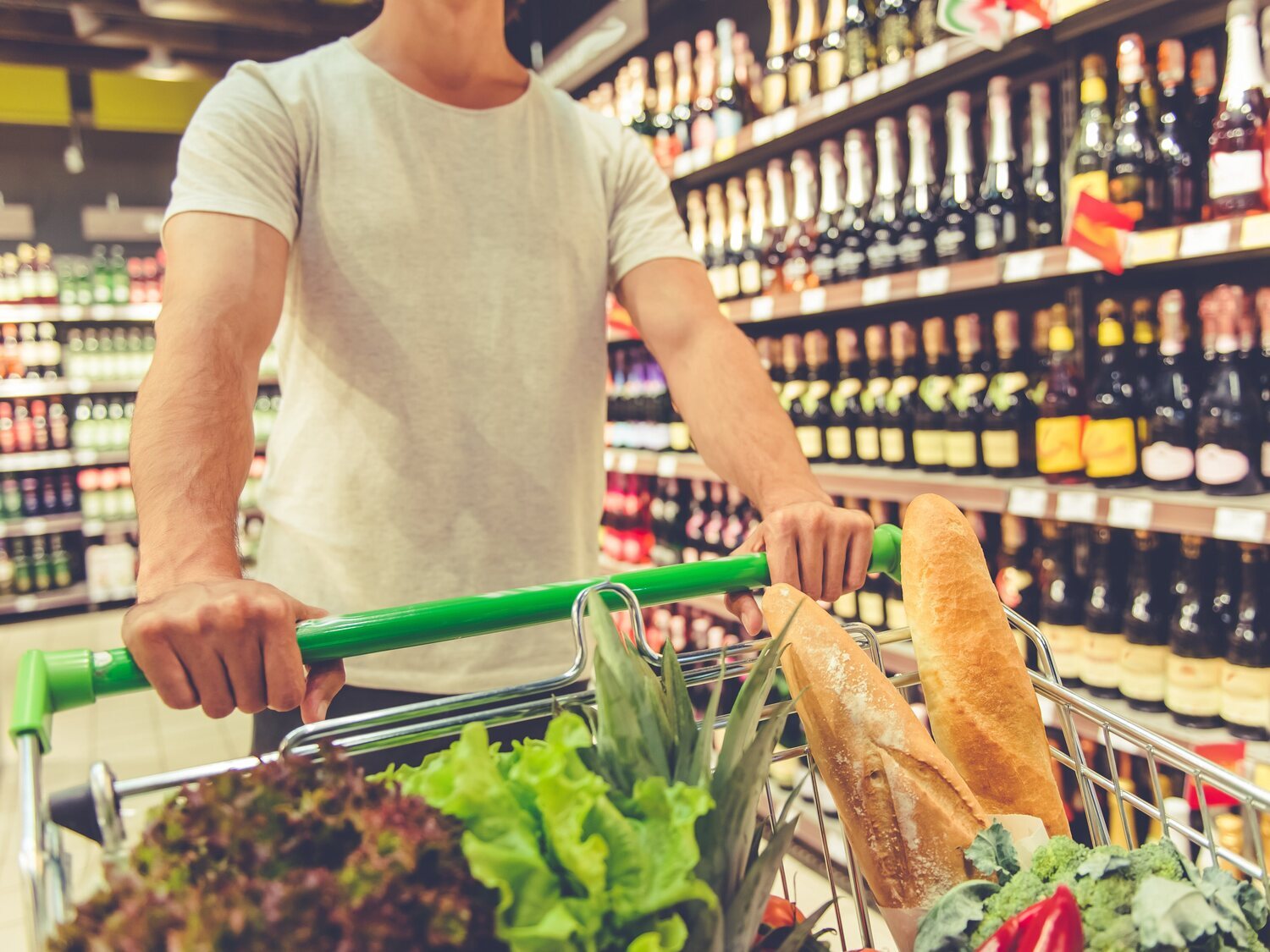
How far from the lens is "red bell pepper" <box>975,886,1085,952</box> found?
1.91ft

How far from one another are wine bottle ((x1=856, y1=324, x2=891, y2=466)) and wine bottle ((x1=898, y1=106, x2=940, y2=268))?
23cm

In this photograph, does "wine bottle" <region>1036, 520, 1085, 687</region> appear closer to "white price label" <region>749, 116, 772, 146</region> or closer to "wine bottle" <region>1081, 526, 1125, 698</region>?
"wine bottle" <region>1081, 526, 1125, 698</region>

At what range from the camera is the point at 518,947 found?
20.1 inches

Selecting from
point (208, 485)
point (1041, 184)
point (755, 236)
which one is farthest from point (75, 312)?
point (208, 485)

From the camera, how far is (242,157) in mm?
1142

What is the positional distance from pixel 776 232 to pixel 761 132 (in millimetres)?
512

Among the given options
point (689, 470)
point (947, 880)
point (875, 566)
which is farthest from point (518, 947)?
point (689, 470)

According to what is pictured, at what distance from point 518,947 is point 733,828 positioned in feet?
0.47

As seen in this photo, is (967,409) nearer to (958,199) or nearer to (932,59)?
(958,199)

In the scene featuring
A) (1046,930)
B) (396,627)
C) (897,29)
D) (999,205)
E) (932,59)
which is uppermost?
(897,29)

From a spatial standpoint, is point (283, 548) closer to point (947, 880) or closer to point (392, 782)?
point (392, 782)

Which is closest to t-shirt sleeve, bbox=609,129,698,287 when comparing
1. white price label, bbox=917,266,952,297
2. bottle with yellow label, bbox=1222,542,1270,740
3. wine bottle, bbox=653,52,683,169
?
white price label, bbox=917,266,952,297

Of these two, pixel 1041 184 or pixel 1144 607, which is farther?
pixel 1041 184

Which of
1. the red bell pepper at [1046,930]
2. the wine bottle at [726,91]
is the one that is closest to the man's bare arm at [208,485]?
the red bell pepper at [1046,930]
